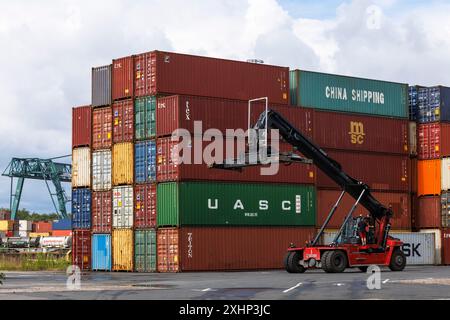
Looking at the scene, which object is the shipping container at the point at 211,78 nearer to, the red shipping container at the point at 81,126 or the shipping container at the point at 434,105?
the red shipping container at the point at 81,126

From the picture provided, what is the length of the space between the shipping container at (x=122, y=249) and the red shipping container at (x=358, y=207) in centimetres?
1149

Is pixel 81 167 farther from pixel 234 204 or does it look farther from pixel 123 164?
pixel 234 204

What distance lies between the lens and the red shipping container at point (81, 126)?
50.0 m

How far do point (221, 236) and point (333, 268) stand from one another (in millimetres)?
8262

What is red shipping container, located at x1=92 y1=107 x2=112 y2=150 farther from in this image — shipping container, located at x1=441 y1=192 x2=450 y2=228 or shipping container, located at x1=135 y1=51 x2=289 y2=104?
shipping container, located at x1=441 y1=192 x2=450 y2=228

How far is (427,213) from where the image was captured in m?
55.5

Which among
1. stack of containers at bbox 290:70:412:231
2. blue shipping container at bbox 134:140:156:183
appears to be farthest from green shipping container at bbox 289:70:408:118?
blue shipping container at bbox 134:140:156:183

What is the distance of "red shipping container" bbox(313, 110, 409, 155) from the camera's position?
1988 inches

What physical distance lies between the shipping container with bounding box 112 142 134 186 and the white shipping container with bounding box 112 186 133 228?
451 mm

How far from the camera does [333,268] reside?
3872cm
